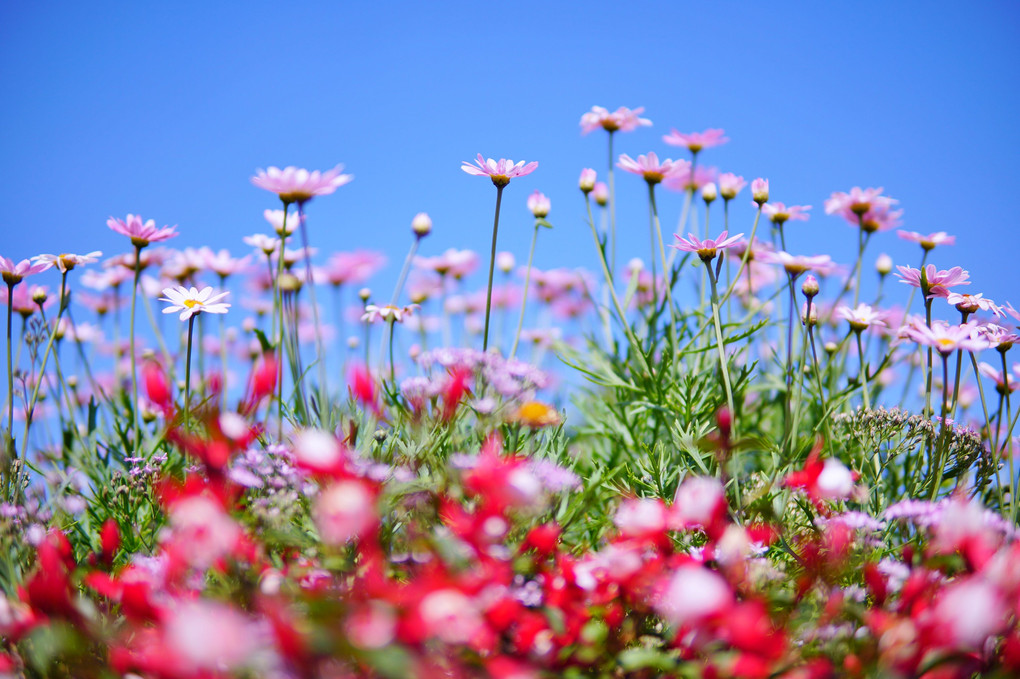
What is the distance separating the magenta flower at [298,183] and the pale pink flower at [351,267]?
0.83 metres

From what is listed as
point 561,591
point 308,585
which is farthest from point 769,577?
point 308,585

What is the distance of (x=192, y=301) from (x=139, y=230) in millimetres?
511

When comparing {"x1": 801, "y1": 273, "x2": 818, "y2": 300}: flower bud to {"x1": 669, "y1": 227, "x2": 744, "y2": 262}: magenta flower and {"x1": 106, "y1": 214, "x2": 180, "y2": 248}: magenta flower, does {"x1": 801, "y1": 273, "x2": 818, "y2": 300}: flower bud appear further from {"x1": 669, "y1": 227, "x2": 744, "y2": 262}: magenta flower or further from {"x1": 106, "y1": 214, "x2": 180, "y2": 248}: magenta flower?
{"x1": 106, "y1": 214, "x2": 180, "y2": 248}: magenta flower

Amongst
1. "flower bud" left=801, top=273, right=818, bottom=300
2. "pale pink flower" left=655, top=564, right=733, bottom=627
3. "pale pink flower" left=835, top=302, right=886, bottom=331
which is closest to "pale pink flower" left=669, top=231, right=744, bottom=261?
"flower bud" left=801, top=273, right=818, bottom=300

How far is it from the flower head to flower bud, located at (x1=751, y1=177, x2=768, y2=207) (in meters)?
1.67

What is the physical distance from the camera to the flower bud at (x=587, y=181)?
2.54 m

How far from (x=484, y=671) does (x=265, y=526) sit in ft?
2.19

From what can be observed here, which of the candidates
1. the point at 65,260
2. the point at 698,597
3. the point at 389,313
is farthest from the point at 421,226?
the point at 698,597

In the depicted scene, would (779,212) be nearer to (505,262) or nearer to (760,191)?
(760,191)

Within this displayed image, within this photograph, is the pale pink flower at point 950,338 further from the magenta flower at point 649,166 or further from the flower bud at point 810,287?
the magenta flower at point 649,166

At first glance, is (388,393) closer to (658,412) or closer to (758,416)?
(658,412)

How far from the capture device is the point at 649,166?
2.27 metres

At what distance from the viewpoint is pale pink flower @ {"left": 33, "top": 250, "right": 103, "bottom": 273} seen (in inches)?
Result: 79.3

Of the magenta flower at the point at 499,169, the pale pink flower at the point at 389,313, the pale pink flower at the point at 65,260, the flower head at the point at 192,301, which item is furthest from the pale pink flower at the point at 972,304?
the pale pink flower at the point at 65,260
